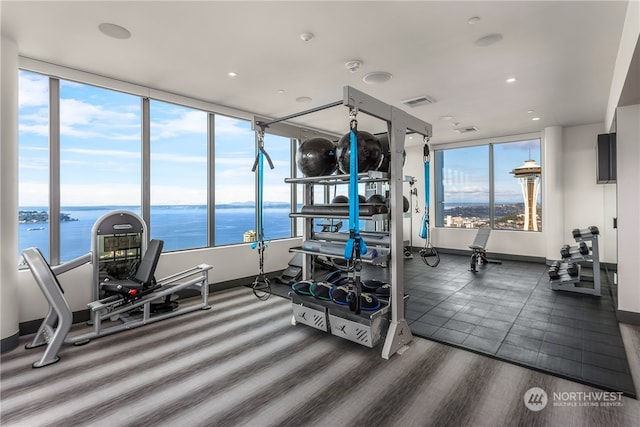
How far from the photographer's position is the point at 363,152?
2.86m

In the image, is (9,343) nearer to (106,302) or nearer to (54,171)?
(106,302)

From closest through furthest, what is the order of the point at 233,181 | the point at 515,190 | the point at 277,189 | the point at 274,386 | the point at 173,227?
1. the point at 274,386
2. the point at 173,227
3. the point at 233,181
4. the point at 277,189
5. the point at 515,190

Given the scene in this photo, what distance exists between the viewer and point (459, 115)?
568 cm

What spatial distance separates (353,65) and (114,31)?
2392mm

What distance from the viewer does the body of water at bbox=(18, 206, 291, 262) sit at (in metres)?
3.65

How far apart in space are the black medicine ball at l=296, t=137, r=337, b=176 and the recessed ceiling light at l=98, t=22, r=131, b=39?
194 centimetres

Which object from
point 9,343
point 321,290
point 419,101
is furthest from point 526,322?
point 9,343

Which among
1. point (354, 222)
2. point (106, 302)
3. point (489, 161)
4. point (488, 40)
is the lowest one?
point (106, 302)

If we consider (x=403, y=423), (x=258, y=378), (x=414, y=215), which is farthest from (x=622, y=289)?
(x=414, y=215)

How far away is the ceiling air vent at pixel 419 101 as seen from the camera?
4.73 metres

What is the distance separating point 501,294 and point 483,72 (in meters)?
3.16

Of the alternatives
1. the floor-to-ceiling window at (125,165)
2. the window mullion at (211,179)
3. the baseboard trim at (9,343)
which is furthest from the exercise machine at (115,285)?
the window mullion at (211,179)

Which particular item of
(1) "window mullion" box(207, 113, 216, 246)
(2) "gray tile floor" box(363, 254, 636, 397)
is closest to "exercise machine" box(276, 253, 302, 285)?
(1) "window mullion" box(207, 113, 216, 246)

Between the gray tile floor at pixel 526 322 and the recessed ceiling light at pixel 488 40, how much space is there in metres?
2.95
